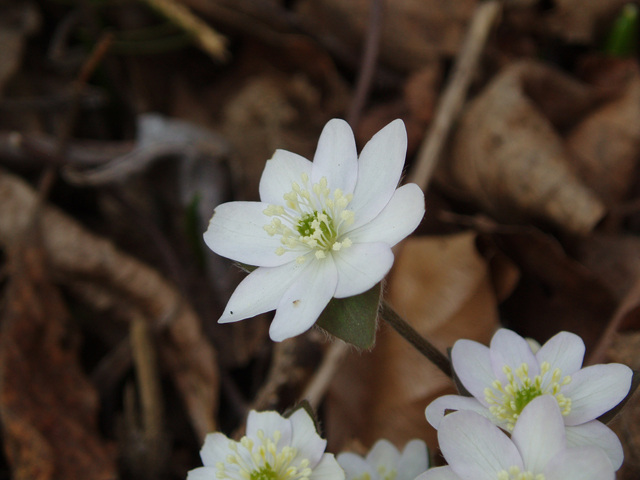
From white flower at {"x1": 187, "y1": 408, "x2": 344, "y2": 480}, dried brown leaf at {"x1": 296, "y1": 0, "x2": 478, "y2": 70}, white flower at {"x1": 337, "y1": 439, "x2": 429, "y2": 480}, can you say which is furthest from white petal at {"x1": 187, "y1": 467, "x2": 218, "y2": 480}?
dried brown leaf at {"x1": 296, "y1": 0, "x2": 478, "y2": 70}

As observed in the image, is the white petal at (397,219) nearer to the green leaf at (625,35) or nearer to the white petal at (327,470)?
the white petal at (327,470)

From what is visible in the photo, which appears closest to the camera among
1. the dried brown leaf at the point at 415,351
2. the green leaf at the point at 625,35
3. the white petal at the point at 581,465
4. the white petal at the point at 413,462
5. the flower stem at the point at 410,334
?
the white petal at the point at 581,465

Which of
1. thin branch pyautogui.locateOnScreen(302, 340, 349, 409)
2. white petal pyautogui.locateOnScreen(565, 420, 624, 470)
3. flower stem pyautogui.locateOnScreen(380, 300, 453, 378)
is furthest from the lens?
thin branch pyautogui.locateOnScreen(302, 340, 349, 409)

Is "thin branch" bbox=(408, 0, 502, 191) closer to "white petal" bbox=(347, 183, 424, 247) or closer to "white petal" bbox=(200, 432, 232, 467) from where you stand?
"white petal" bbox=(347, 183, 424, 247)

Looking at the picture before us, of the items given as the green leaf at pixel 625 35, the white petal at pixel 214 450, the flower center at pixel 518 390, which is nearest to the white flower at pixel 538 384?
the flower center at pixel 518 390

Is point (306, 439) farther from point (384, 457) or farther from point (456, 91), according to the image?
point (456, 91)

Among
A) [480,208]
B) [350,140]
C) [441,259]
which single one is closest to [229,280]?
[441,259]
